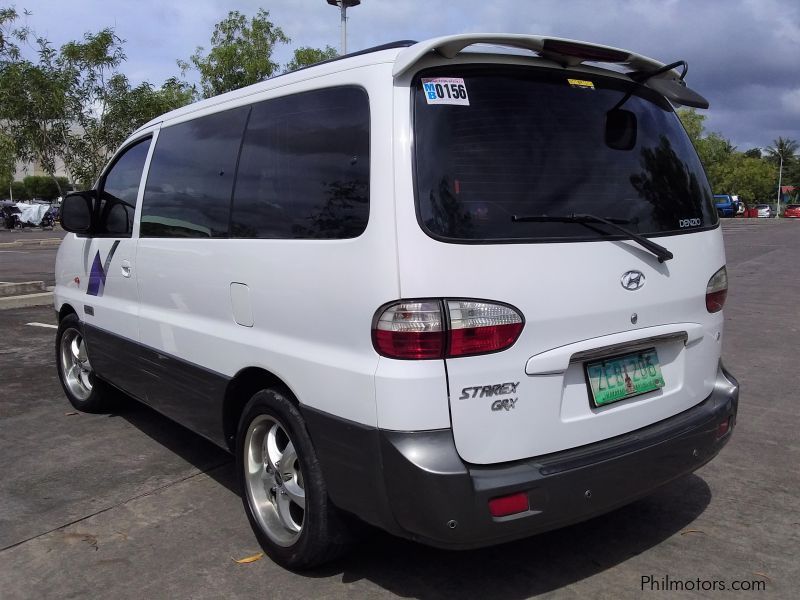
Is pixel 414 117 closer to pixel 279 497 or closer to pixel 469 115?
pixel 469 115

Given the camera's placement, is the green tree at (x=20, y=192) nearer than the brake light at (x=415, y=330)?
No

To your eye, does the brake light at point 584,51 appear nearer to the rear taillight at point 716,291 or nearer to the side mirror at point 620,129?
the side mirror at point 620,129

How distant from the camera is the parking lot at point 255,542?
295 centimetres

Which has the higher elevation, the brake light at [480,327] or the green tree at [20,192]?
the green tree at [20,192]

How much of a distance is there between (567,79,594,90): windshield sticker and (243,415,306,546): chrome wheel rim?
1.77 meters

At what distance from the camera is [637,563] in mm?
3098

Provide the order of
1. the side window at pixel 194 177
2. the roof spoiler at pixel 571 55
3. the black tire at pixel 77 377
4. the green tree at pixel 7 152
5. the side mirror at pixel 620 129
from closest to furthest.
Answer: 1. the roof spoiler at pixel 571 55
2. the side mirror at pixel 620 129
3. the side window at pixel 194 177
4. the black tire at pixel 77 377
5. the green tree at pixel 7 152

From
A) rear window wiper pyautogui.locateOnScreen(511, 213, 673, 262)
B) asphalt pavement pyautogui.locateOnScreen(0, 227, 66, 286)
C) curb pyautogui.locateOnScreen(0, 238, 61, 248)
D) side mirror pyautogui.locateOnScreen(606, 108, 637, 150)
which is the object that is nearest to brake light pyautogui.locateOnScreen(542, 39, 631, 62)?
side mirror pyautogui.locateOnScreen(606, 108, 637, 150)

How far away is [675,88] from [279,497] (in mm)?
2469

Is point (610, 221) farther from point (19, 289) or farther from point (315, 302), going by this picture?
point (19, 289)

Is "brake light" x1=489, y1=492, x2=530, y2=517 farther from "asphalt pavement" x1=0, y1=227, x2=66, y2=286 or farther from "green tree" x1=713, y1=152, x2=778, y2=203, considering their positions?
"green tree" x1=713, y1=152, x2=778, y2=203

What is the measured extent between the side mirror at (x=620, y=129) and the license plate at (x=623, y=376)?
83cm

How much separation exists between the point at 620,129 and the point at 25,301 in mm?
9934

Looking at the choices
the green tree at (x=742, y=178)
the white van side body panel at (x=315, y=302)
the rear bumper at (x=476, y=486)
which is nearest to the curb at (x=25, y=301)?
the white van side body panel at (x=315, y=302)
